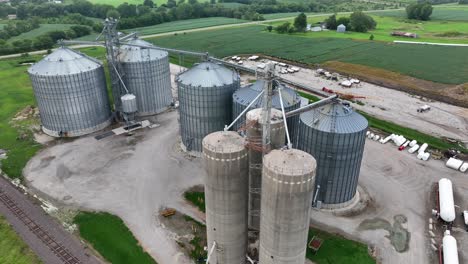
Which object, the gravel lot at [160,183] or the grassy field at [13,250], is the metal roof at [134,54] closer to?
the gravel lot at [160,183]

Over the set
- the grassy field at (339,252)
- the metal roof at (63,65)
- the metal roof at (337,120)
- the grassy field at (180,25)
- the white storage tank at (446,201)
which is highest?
the metal roof at (63,65)

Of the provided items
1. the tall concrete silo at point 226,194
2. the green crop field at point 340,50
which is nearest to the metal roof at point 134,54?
the tall concrete silo at point 226,194

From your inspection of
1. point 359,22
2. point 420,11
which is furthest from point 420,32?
point 420,11

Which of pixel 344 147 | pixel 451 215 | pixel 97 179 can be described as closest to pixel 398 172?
pixel 451 215

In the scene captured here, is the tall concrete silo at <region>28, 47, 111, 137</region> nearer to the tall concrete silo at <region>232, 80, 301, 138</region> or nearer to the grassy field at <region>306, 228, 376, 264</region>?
the tall concrete silo at <region>232, 80, 301, 138</region>

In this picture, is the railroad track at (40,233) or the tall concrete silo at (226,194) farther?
the railroad track at (40,233)

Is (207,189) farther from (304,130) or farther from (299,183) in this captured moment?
(304,130)

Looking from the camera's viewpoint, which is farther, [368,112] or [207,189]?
[368,112]
